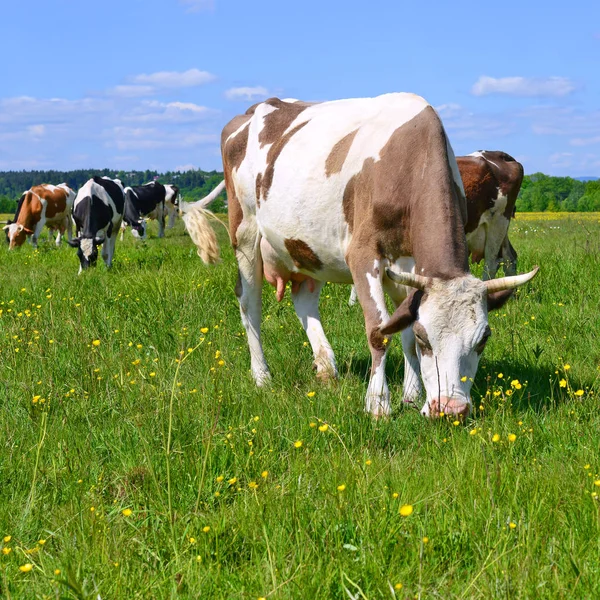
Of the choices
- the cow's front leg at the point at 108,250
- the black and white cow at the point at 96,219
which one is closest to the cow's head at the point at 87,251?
the black and white cow at the point at 96,219

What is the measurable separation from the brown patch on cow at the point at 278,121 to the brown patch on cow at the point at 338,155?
920mm

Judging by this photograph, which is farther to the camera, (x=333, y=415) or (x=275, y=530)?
(x=333, y=415)

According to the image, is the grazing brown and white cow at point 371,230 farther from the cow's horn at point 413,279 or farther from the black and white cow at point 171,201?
the black and white cow at point 171,201

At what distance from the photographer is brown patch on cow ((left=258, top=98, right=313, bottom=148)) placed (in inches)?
261

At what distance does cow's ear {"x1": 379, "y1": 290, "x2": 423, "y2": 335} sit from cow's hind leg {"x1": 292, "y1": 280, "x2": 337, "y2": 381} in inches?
46.3

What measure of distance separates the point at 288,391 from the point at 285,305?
3.05 m

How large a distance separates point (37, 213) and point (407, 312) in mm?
21040

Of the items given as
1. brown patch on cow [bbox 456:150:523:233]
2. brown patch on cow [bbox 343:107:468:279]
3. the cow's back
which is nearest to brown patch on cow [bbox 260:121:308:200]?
the cow's back

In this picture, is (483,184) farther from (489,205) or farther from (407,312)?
(407,312)

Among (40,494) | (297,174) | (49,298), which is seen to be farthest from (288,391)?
(49,298)

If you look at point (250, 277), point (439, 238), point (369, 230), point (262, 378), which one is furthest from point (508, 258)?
point (439, 238)

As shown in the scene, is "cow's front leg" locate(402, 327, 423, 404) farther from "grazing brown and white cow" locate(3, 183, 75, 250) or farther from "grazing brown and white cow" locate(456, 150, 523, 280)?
"grazing brown and white cow" locate(3, 183, 75, 250)

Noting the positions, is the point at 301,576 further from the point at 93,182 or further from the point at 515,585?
the point at 93,182

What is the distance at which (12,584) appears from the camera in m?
2.81
